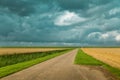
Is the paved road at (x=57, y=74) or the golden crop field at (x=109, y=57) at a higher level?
the golden crop field at (x=109, y=57)

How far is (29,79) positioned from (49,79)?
4.89ft

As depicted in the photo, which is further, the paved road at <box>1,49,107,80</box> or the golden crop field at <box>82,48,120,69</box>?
the golden crop field at <box>82,48,120,69</box>

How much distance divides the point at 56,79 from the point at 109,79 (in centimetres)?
411

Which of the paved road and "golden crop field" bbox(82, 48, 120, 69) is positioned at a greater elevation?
"golden crop field" bbox(82, 48, 120, 69)

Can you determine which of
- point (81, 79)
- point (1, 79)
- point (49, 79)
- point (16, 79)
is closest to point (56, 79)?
point (49, 79)

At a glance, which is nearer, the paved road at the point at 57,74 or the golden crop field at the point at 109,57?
the paved road at the point at 57,74

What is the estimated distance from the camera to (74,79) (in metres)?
18.2

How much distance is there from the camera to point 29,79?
17922mm

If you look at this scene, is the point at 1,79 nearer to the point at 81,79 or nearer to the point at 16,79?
the point at 16,79

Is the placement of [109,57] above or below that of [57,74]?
above

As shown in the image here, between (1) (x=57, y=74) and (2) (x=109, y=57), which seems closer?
(1) (x=57, y=74)

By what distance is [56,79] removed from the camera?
1827cm

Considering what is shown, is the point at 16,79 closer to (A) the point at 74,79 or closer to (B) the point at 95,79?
(A) the point at 74,79

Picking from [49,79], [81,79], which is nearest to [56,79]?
[49,79]
